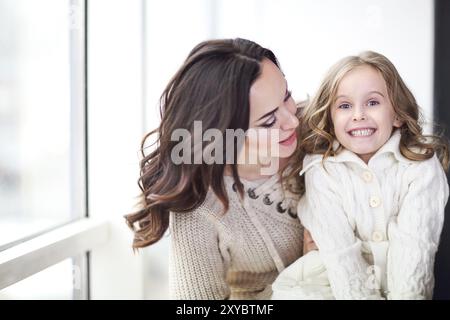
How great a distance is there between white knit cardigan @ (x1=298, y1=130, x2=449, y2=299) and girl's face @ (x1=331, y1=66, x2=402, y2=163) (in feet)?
0.10

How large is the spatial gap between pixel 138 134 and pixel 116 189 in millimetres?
178

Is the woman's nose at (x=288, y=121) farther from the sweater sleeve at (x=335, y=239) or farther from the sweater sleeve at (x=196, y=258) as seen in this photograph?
the sweater sleeve at (x=196, y=258)

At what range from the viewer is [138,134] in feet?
4.59

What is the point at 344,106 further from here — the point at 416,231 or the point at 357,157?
the point at 416,231

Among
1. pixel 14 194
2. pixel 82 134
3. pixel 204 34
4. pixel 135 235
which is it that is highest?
pixel 204 34

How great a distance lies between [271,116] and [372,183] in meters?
0.31

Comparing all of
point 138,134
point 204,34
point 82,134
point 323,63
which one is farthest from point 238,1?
point 82,134

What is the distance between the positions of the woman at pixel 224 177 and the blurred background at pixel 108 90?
6 cm

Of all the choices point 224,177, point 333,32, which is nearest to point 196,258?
point 224,177

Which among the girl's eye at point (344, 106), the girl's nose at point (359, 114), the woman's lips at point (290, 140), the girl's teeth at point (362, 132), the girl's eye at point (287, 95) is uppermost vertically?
the girl's eye at point (287, 95)

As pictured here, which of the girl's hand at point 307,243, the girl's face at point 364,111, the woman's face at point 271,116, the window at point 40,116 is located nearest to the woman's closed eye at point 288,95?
the woman's face at point 271,116

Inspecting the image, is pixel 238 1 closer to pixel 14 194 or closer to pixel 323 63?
pixel 323 63

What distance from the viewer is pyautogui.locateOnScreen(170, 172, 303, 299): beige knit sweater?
1.33 m

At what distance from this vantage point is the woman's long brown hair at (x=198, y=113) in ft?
4.17
